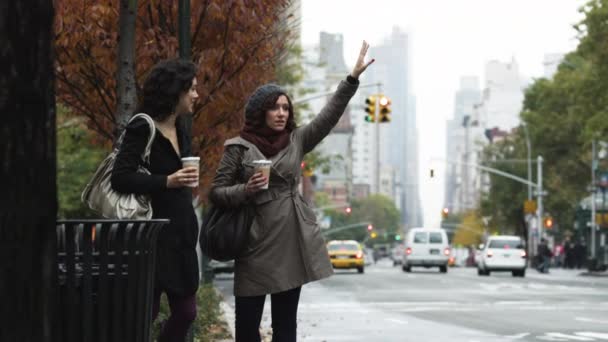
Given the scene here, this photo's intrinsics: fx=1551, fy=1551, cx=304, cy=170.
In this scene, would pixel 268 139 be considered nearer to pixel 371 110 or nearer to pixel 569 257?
pixel 371 110

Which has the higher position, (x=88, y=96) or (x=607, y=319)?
(x=88, y=96)

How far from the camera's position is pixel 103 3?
48.1ft

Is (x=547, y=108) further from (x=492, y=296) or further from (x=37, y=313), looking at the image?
(x=37, y=313)

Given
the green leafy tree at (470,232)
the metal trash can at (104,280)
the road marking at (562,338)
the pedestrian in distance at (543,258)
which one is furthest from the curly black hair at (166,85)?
the green leafy tree at (470,232)

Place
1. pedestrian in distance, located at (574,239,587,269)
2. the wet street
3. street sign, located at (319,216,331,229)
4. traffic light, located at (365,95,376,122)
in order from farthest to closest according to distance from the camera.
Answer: street sign, located at (319,216,331,229)
pedestrian in distance, located at (574,239,587,269)
traffic light, located at (365,95,376,122)
the wet street

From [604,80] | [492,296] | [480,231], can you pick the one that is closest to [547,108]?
[604,80]

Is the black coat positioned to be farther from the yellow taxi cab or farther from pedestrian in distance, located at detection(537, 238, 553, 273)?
pedestrian in distance, located at detection(537, 238, 553, 273)

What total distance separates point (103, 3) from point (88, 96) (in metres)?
2.33

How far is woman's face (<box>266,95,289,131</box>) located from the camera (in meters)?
7.55

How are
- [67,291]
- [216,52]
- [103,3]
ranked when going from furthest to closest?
1. [216,52]
2. [103,3]
3. [67,291]

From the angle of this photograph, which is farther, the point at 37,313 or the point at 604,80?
the point at 604,80

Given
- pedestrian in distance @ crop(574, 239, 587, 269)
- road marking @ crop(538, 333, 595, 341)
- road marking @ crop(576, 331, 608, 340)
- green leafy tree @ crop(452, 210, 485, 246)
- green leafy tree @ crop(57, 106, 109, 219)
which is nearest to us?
road marking @ crop(538, 333, 595, 341)

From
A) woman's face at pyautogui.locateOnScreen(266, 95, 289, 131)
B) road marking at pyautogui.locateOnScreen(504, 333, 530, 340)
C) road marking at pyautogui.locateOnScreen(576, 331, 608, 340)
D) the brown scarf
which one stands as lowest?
road marking at pyautogui.locateOnScreen(504, 333, 530, 340)

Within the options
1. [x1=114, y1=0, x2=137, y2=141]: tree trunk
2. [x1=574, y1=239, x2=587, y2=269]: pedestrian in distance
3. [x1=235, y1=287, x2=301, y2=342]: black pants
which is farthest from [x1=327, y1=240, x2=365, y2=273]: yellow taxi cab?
[x1=235, y1=287, x2=301, y2=342]: black pants
